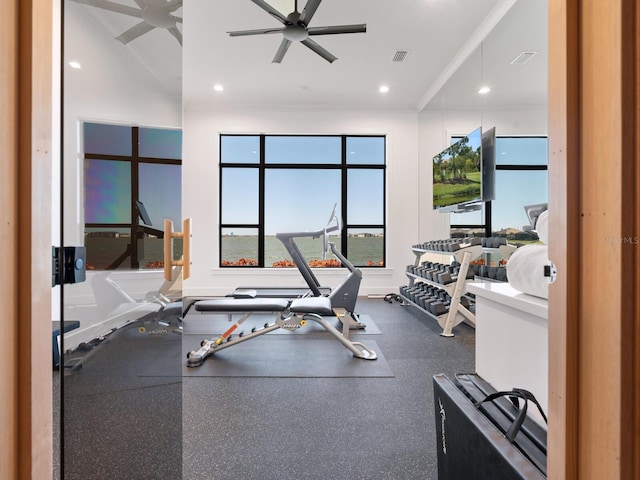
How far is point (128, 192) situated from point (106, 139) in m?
0.20

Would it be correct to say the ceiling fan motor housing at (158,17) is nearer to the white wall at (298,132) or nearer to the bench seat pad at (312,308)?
the bench seat pad at (312,308)

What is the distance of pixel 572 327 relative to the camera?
575mm

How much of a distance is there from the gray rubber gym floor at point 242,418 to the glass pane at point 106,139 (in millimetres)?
621

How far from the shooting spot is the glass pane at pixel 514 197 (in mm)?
4363

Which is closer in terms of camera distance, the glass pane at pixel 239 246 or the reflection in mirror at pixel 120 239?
the reflection in mirror at pixel 120 239

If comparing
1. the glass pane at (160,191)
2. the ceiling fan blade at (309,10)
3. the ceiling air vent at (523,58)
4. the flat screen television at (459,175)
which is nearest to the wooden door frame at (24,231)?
the glass pane at (160,191)

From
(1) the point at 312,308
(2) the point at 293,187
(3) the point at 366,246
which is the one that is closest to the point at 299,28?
(1) the point at 312,308

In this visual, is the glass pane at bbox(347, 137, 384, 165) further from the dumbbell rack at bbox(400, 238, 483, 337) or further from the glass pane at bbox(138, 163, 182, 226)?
the glass pane at bbox(138, 163, 182, 226)

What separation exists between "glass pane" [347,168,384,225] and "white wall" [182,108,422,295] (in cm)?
21

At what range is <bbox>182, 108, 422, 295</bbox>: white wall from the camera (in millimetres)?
5867

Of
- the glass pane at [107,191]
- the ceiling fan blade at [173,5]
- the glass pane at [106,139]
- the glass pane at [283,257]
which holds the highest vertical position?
the ceiling fan blade at [173,5]

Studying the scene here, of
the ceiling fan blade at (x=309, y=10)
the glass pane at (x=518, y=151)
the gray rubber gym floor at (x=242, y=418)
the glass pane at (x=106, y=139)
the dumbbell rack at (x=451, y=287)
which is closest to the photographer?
the glass pane at (x=106, y=139)

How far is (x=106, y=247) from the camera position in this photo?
1.01 meters

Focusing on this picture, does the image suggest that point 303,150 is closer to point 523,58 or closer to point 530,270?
point 523,58
